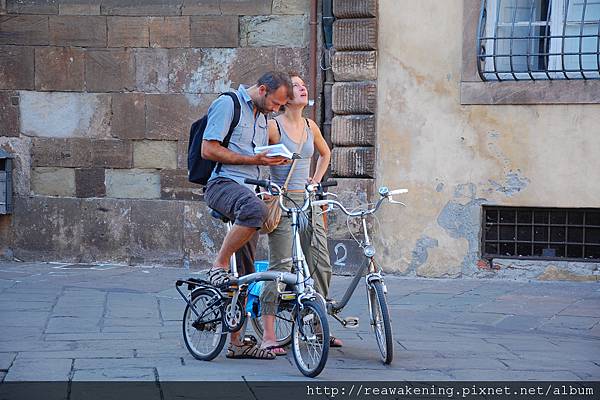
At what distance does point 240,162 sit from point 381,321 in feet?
4.13

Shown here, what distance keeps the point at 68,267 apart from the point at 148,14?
9.07ft

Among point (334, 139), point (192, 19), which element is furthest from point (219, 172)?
point (192, 19)

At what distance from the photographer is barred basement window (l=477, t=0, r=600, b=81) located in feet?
32.7

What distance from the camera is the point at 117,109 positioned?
1108cm

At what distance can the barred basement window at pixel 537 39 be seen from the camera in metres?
9.97

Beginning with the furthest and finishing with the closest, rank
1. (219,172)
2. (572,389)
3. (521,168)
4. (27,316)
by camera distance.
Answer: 1. (521,168)
2. (27,316)
3. (219,172)
4. (572,389)

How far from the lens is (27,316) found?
7.86m

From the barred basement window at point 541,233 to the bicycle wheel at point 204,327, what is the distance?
4520 millimetres

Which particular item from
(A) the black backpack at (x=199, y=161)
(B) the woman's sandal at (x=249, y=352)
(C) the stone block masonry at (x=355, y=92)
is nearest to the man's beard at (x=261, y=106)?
(A) the black backpack at (x=199, y=161)

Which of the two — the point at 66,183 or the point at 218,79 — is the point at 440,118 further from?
the point at 66,183

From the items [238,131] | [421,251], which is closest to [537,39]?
[421,251]

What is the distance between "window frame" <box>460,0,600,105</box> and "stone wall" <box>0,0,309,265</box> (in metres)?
1.82

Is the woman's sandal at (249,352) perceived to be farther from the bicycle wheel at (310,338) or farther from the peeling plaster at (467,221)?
the peeling plaster at (467,221)

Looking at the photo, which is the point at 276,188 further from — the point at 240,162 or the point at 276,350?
the point at 276,350
